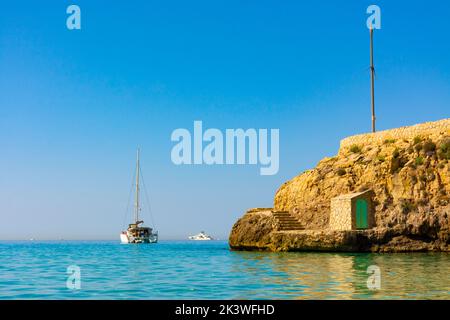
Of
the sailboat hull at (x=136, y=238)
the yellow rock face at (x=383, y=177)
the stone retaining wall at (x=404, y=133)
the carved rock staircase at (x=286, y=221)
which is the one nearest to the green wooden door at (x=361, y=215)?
the yellow rock face at (x=383, y=177)

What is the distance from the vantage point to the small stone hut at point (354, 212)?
50.2 m

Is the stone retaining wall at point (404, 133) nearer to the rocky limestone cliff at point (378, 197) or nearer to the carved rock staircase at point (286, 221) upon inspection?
the rocky limestone cliff at point (378, 197)

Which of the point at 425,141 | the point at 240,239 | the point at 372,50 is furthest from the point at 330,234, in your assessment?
the point at 372,50

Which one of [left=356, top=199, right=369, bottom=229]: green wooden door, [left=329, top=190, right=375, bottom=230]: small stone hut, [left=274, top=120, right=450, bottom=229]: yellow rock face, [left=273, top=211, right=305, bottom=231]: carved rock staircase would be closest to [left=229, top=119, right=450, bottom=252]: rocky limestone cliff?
[left=274, top=120, right=450, bottom=229]: yellow rock face

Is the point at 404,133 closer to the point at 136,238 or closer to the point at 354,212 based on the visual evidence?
the point at 354,212

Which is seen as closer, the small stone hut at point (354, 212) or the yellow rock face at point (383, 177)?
the small stone hut at point (354, 212)

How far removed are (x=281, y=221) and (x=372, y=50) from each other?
900 inches

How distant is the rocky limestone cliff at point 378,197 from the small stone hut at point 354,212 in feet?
2.72

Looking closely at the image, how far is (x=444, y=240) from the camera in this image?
4734 centimetres

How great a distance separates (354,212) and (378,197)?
13.5 feet

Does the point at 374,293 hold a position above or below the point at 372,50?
below
